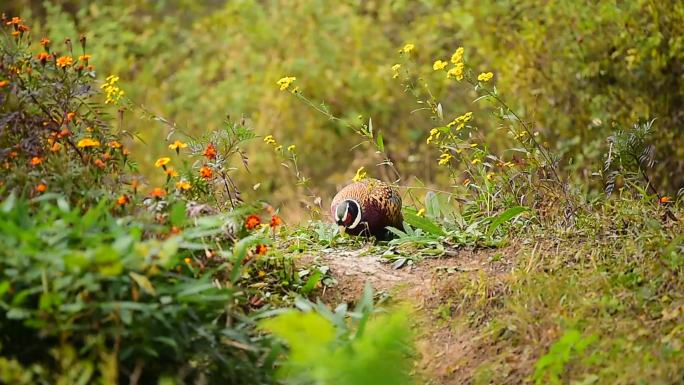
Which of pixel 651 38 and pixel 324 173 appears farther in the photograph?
pixel 324 173

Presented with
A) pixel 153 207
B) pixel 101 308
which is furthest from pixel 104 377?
pixel 153 207

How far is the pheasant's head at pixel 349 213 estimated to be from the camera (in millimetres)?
4449

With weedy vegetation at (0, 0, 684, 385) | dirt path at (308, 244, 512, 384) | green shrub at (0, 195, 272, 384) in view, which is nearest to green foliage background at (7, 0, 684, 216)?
weedy vegetation at (0, 0, 684, 385)

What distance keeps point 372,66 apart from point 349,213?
5022 mm

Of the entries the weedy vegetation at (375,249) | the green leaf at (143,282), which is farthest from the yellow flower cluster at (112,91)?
the green leaf at (143,282)

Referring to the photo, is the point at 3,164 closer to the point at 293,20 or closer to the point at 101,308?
the point at 101,308

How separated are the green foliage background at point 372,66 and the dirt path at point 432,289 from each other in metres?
2.00

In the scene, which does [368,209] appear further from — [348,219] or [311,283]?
[311,283]

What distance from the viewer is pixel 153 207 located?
3191 mm

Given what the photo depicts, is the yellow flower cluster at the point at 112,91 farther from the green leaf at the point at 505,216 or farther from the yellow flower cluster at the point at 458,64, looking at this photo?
the green leaf at the point at 505,216

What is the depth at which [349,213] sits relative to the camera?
445 cm

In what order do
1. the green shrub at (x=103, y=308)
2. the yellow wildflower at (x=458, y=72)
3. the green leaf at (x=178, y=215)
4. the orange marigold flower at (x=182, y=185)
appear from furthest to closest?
the yellow wildflower at (x=458, y=72) < the orange marigold flower at (x=182, y=185) < the green leaf at (x=178, y=215) < the green shrub at (x=103, y=308)

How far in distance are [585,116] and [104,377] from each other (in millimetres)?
5012

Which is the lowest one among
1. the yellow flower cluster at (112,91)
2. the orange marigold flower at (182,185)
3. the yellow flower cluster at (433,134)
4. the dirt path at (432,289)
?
the dirt path at (432,289)
